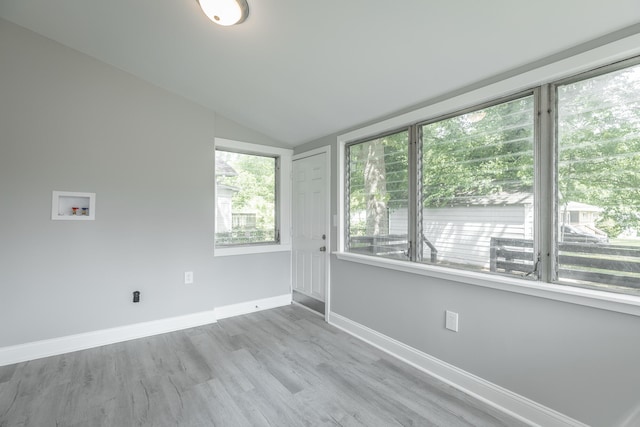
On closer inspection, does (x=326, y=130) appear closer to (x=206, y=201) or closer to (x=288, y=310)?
(x=206, y=201)

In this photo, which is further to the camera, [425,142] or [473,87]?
[425,142]

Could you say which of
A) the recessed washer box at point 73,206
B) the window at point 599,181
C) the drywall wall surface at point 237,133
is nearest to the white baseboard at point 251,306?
the recessed washer box at point 73,206

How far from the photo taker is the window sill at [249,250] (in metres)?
3.54

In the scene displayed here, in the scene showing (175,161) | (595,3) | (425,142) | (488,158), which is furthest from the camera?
(175,161)

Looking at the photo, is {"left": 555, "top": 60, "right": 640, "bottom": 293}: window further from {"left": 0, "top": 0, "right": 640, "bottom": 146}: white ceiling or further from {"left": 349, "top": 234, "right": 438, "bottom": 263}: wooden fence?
{"left": 349, "top": 234, "right": 438, "bottom": 263}: wooden fence

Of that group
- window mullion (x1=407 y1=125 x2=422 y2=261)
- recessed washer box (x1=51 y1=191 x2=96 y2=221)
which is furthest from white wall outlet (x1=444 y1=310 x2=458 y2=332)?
recessed washer box (x1=51 y1=191 x2=96 y2=221)

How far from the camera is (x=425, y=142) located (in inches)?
96.7

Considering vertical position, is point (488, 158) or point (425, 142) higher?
point (425, 142)

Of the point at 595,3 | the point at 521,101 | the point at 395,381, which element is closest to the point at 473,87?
the point at 521,101

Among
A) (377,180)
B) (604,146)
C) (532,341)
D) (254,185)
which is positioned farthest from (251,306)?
(604,146)

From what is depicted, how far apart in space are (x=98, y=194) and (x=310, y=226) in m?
2.21

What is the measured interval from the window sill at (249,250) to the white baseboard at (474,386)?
5.12 ft

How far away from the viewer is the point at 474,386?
6.66 ft

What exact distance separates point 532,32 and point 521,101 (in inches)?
16.3
